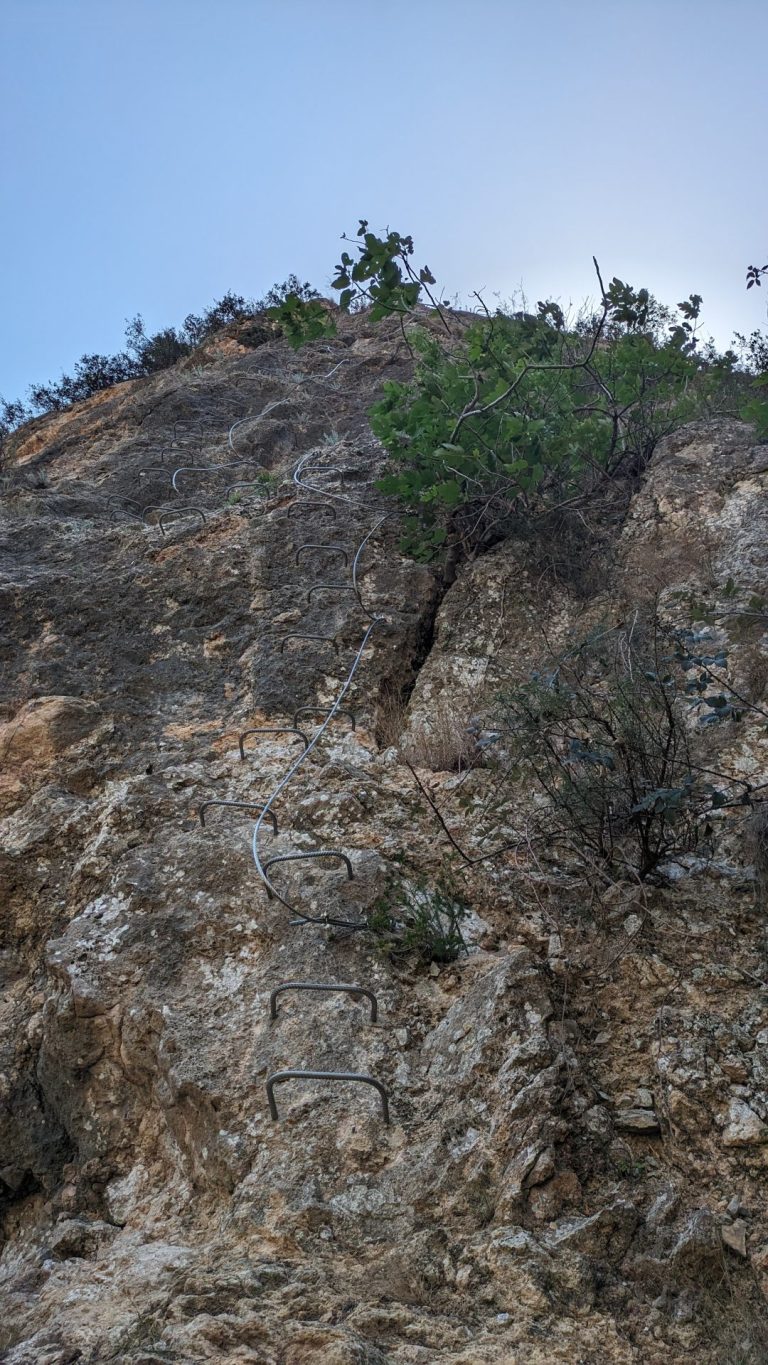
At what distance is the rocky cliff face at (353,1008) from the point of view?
7.56 ft

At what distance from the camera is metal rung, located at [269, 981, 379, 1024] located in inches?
115

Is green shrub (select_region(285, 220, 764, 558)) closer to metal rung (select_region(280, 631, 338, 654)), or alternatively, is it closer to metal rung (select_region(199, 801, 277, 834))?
metal rung (select_region(280, 631, 338, 654))

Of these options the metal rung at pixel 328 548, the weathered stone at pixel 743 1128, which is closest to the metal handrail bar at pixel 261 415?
the metal rung at pixel 328 548

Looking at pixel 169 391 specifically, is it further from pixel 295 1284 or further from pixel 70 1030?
pixel 295 1284

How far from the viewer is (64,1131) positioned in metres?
3.20

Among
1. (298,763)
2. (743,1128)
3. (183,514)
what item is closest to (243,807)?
(298,763)

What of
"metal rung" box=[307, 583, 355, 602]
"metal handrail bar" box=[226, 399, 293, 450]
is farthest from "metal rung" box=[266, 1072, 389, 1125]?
"metal handrail bar" box=[226, 399, 293, 450]

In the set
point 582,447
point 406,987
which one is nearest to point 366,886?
point 406,987

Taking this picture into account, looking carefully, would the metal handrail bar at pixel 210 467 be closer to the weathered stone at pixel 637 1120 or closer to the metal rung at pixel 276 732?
the metal rung at pixel 276 732

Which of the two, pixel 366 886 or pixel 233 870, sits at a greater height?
pixel 233 870

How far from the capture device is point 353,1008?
308 cm

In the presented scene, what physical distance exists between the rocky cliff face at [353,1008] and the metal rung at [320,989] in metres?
0.04

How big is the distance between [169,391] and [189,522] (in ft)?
12.3

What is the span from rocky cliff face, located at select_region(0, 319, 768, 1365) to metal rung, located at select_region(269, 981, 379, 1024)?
38 millimetres
